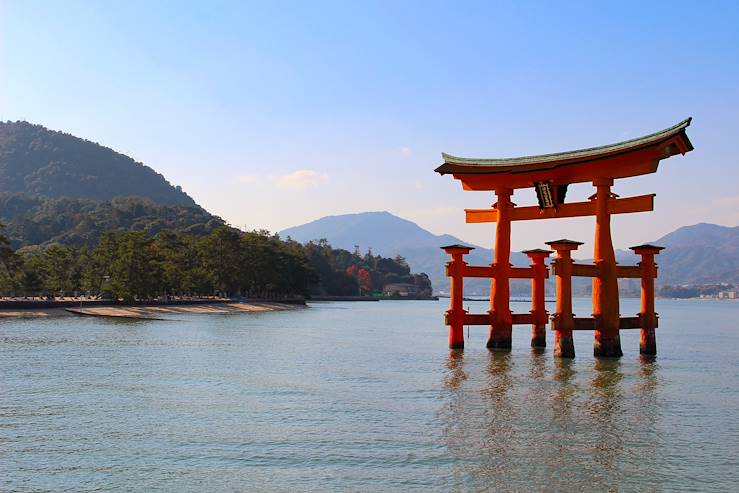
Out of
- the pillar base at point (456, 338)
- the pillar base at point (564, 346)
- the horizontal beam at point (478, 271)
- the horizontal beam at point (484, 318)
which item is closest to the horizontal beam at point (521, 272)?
the horizontal beam at point (478, 271)

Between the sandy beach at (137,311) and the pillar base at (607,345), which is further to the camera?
the sandy beach at (137,311)

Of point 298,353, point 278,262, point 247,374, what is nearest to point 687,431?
point 247,374

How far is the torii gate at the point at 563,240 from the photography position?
28.7m

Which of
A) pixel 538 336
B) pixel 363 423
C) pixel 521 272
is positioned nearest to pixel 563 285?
pixel 521 272

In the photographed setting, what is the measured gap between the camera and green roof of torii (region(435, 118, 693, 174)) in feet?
89.2

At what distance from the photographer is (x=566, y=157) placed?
30422 millimetres

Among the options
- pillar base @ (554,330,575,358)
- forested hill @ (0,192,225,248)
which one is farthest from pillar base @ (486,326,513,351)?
forested hill @ (0,192,225,248)

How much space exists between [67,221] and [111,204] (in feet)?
52.4

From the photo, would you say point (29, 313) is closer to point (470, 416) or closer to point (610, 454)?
point (470, 416)

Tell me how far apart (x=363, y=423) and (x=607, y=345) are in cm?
1710

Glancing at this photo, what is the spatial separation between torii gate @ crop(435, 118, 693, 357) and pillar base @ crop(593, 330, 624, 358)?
0.04 metres

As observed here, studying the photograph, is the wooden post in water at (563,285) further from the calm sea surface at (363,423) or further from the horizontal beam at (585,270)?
the calm sea surface at (363,423)

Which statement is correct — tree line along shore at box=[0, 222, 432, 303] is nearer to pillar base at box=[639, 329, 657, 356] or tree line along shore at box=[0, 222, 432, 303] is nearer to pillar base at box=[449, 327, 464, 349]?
pillar base at box=[449, 327, 464, 349]

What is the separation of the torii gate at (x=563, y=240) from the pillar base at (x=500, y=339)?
1.7 inches
